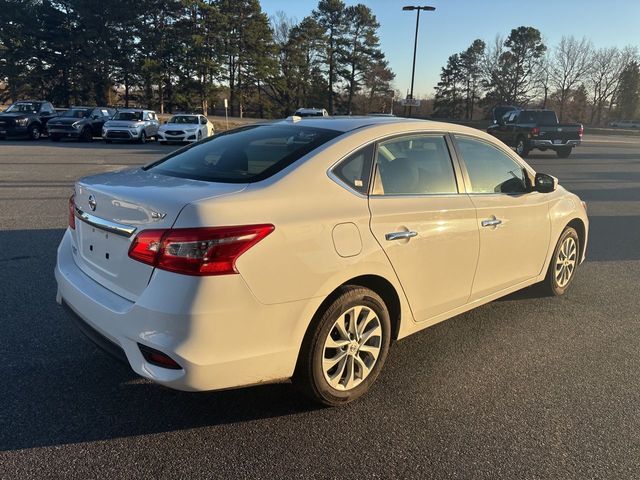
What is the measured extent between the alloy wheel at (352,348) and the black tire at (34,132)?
27.1m

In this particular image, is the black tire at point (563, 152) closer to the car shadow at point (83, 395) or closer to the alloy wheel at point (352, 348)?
the car shadow at point (83, 395)

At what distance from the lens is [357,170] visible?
3092 mm

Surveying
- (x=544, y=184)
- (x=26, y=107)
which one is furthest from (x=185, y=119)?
(x=544, y=184)

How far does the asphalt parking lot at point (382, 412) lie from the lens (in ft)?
8.29

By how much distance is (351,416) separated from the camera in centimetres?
296

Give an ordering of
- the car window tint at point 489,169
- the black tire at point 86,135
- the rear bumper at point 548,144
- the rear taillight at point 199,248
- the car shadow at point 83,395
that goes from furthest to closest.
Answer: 1. the black tire at point 86,135
2. the rear bumper at point 548,144
3. the car window tint at point 489,169
4. the car shadow at point 83,395
5. the rear taillight at point 199,248

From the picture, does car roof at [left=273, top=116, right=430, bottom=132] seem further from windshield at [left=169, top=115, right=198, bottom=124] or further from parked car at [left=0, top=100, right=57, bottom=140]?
parked car at [left=0, top=100, right=57, bottom=140]

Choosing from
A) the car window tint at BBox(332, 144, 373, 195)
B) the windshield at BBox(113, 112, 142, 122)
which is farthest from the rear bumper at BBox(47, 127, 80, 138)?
the car window tint at BBox(332, 144, 373, 195)

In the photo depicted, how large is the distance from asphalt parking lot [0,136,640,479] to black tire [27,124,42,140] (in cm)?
2413

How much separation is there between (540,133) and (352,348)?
20.3 meters

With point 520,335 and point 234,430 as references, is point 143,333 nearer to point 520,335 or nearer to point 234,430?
point 234,430

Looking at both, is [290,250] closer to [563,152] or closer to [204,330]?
[204,330]

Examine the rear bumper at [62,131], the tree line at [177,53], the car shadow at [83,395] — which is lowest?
the car shadow at [83,395]

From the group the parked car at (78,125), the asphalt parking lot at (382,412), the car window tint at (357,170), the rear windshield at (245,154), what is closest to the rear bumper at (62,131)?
the parked car at (78,125)
